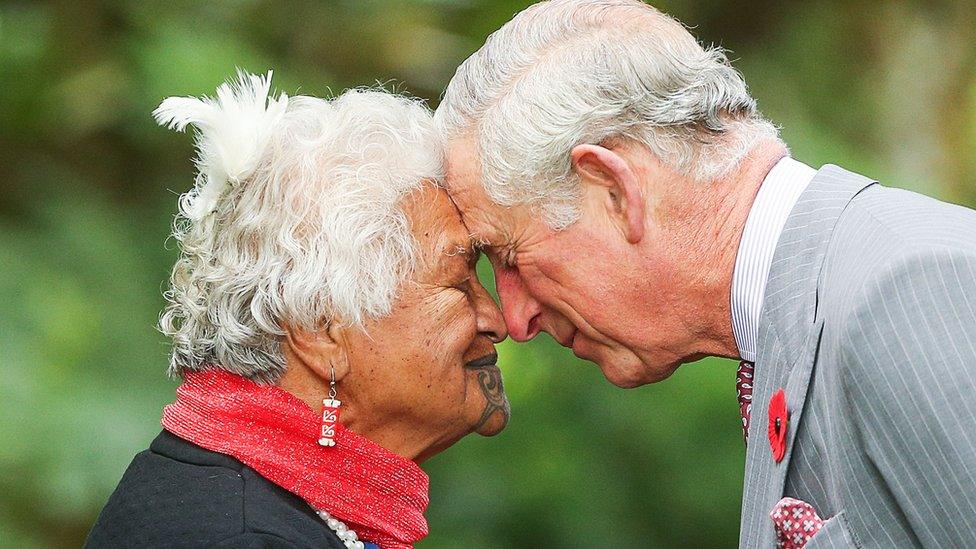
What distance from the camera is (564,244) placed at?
2.19 meters

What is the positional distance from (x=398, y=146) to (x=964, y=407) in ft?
3.90

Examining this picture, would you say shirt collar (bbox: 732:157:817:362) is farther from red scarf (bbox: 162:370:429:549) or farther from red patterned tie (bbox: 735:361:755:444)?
red scarf (bbox: 162:370:429:549)

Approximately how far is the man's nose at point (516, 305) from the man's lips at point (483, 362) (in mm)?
66

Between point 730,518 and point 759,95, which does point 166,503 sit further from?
point 759,95

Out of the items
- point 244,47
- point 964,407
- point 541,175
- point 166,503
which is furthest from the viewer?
point 244,47

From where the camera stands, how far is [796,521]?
177 cm

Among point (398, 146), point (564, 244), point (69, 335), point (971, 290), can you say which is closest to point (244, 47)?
point (69, 335)

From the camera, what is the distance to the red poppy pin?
1801mm

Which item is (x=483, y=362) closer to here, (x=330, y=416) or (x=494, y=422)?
(x=494, y=422)

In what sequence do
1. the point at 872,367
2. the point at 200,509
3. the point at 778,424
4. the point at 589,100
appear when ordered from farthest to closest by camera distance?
the point at 589,100 < the point at 200,509 < the point at 778,424 < the point at 872,367

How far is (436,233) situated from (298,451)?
1.64 feet

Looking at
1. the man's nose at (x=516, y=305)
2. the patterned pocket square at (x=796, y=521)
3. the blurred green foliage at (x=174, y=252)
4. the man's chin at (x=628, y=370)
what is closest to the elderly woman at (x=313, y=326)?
the man's nose at (x=516, y=305)

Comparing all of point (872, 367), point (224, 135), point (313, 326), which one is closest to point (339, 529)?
point (313, 326)

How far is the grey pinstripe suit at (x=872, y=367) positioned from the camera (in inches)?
59.6
